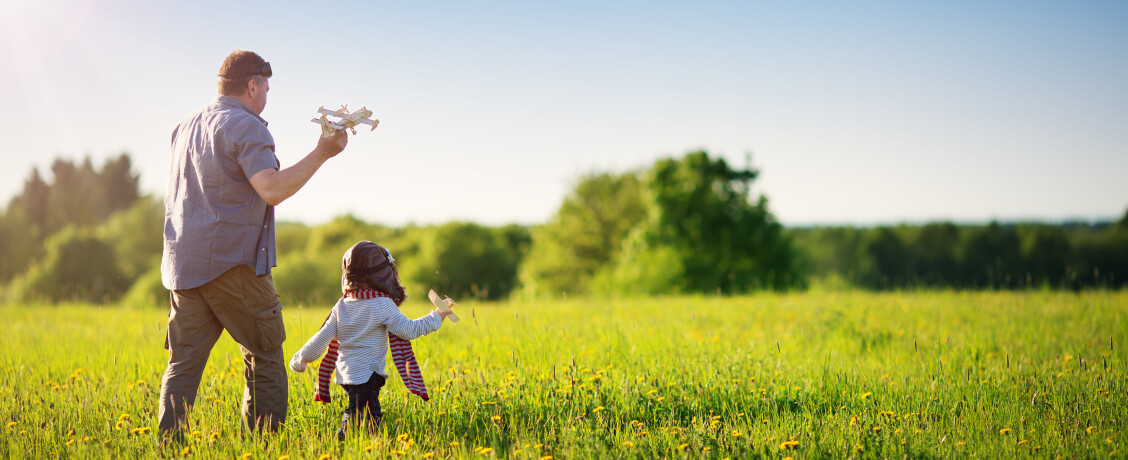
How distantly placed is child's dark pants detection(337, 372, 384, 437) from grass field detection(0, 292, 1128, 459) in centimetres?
13

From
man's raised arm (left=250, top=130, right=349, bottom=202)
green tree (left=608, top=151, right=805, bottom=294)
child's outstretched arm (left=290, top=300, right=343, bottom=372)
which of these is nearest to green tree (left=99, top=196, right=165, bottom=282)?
green tree (left=608, top=151, right=805, bottom=294)

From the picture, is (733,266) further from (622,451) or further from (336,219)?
(336,219)

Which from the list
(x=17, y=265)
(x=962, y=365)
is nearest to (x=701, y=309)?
(x=962, y=365)

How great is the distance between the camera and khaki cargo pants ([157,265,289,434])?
3.50 m

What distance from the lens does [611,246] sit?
1626 inches

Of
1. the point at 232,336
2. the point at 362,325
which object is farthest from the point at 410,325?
the point at 232,336

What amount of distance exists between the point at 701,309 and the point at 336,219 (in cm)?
6054

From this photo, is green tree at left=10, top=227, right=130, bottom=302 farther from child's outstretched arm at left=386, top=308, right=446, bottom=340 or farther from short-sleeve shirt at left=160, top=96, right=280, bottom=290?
child's outstretched arm at left=386, top=308, right=446, bottom=340

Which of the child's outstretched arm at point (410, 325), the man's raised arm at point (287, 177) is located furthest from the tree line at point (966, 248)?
the man's raised arm at point (287, 177)

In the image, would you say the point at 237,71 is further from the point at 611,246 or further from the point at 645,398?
the point at 611,246

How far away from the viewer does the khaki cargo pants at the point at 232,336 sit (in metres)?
3.50

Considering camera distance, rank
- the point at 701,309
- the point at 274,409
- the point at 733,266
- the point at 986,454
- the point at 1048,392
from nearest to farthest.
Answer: the point at 986,454, the point at 274,409, the point at 1048,392, the point at 701,309, the point at 733,266

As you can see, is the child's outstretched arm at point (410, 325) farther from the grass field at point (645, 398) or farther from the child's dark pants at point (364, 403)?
the grass field at point (645, 398)

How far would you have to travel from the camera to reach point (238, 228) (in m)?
3.44
